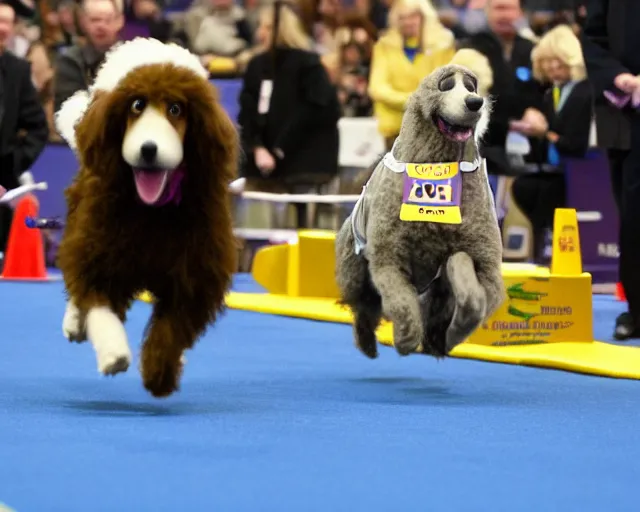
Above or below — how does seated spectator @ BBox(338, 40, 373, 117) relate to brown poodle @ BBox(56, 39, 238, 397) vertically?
above

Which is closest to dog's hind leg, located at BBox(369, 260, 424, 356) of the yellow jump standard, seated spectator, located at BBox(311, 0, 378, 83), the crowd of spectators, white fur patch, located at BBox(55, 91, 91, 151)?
the yellow jump standard

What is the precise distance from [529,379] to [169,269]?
5.32 feet

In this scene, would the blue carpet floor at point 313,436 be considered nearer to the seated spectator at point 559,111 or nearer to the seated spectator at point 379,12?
Result: the seated spectator at point 559,111

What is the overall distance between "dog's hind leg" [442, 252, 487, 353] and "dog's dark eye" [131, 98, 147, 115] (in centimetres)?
129

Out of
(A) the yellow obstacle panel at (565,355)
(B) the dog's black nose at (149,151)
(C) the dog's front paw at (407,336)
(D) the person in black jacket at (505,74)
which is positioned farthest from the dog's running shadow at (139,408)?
(D) the person in black jacket at (505,74)

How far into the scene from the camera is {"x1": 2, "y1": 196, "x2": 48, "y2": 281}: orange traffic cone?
10.2 m

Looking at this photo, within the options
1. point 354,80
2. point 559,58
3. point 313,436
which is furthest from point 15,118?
point 313,436

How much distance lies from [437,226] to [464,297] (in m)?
0.32

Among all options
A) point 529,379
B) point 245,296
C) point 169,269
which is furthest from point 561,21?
point 169,269

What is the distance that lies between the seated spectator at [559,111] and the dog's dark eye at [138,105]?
5868 millimetres

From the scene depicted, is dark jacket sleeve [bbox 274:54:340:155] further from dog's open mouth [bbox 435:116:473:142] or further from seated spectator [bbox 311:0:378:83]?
dog's open mouth [bbox 435:116:473:142]

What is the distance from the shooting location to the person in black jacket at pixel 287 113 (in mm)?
10570

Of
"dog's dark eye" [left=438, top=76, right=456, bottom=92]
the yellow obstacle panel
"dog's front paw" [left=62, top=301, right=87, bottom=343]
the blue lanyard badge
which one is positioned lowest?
the yellow obstacle panel

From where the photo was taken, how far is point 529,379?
5680 mm
